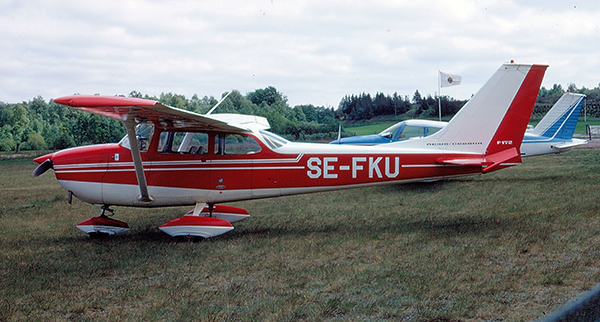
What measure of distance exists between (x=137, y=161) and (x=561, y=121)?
13827mm

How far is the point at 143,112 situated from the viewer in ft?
21.1

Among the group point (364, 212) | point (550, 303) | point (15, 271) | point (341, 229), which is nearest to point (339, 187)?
point (341, 229)

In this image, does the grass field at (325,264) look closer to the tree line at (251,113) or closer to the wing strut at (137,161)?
the wing strut at (137,161)

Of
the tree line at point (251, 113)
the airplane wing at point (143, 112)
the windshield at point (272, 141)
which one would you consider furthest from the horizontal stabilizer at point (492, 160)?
the tree line at point (251, 113)

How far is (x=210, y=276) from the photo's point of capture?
521 centimetres

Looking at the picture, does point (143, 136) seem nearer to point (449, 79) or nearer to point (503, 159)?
point (503, 159)

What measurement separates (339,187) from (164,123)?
9.32ft

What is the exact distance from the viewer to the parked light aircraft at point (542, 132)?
44.4ft

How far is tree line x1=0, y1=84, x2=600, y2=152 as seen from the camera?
2241 centimetres

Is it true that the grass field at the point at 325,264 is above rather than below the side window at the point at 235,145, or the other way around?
below

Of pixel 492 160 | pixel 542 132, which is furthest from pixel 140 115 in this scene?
pixel 542 132

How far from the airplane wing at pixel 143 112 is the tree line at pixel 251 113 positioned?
12.1 metres

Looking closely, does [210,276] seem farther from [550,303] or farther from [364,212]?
[364,212]

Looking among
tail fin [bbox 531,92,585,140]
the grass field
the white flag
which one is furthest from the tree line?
the grass field
